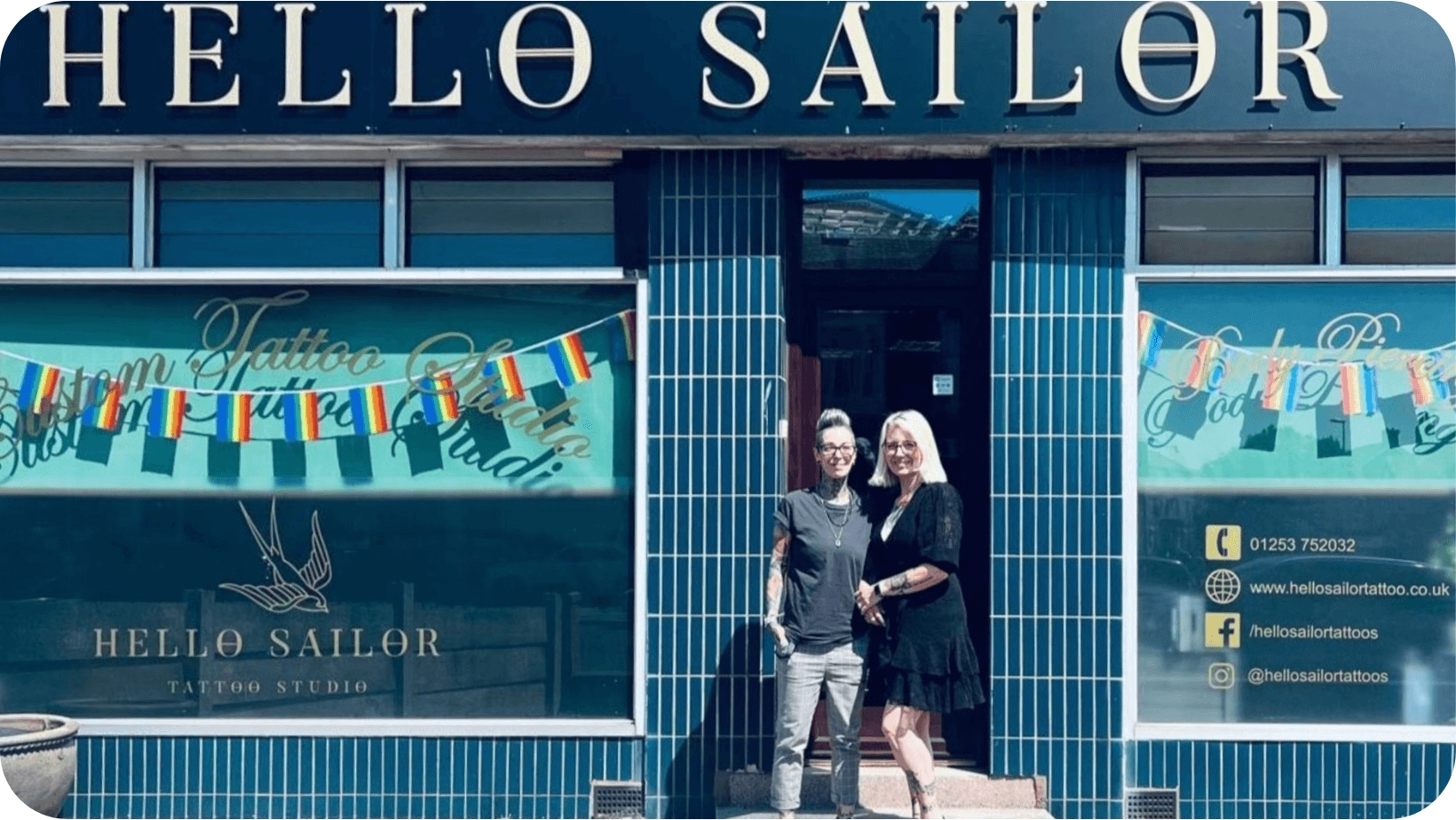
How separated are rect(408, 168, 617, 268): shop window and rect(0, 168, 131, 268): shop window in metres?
1.39

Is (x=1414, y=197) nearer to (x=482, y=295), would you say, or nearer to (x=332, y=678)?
(x=482, y=295)

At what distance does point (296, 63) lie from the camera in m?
7.47

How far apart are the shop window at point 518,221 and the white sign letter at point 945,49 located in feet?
5.20

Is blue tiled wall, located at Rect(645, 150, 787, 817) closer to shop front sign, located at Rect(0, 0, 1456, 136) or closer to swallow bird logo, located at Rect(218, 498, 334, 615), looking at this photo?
shop front sign, located at Rect(0, 0, 1456, 136)

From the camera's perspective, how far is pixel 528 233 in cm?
772

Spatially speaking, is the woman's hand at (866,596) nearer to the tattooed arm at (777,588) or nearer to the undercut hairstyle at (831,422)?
the tattooed arm at (777,588)

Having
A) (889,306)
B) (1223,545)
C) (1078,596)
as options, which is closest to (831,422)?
(889,306)

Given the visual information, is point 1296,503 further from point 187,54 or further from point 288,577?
point 187,54

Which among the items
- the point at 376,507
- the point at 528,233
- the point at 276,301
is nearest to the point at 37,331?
the point at 276,301

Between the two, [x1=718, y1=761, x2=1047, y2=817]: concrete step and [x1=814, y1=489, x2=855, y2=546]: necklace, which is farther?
[x1=718, y1=761, x2=1047, y2=817]: concrete step

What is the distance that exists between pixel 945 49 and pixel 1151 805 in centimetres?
350

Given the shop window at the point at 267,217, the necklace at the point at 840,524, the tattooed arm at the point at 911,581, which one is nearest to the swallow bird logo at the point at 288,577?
the shop window at the point at 267,217

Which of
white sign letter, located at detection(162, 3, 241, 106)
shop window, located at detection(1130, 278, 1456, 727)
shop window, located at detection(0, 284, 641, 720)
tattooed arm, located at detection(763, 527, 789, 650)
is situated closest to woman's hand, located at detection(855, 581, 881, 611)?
tattooed arm, located at detection(763, 527, 789, 650)

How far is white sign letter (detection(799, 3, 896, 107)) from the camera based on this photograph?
24.0ft
